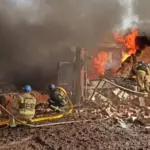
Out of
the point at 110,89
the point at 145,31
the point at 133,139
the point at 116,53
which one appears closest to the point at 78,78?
the point at 110,89

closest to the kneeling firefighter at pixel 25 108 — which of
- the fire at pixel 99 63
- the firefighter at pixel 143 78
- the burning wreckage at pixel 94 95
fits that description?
the burning wreckage at pixel 94 95

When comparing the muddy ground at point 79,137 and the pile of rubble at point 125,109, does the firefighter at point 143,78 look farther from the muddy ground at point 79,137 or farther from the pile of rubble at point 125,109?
the muddy ground at point 79,137

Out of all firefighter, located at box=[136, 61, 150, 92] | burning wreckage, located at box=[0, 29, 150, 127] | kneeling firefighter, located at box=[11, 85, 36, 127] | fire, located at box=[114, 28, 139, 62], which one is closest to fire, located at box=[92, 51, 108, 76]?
burning wreckage, located at box=[0, 29, 150, 127]

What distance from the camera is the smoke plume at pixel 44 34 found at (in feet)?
47.1

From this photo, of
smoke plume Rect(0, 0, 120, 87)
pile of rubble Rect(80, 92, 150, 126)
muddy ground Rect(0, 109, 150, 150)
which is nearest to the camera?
muddy ground Rect(0, 109, 150, 150)

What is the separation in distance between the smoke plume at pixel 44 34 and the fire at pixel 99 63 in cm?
116

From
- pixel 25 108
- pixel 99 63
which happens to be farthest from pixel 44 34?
pixel 25 108

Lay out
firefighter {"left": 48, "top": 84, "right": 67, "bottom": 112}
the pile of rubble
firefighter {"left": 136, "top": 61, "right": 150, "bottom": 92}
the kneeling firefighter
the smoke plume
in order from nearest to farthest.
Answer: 1. the kneeling firefighter
2. firefighter {"left": 48, "top": 84, "right": 67, "bottom": 112}
3. the pile of rubble
4. firefighter {"left": 136, "top": 61, "right": 150, "bottom": 92}
5. the smoke plume

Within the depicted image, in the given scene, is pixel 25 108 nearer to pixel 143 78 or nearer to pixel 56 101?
pixel 56 101

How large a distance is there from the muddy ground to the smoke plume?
252 inches

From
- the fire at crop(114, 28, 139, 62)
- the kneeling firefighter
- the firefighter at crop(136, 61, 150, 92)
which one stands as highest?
the fire at crop(114, 28, 139, 62)

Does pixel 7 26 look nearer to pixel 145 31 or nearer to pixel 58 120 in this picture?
pixel 58 120

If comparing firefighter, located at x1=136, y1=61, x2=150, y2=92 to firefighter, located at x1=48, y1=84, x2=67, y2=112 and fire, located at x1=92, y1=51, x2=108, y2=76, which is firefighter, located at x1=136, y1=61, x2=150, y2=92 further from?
fire, located at x1=92, y1=51, x2=108, y2=76

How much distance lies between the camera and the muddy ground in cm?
716
